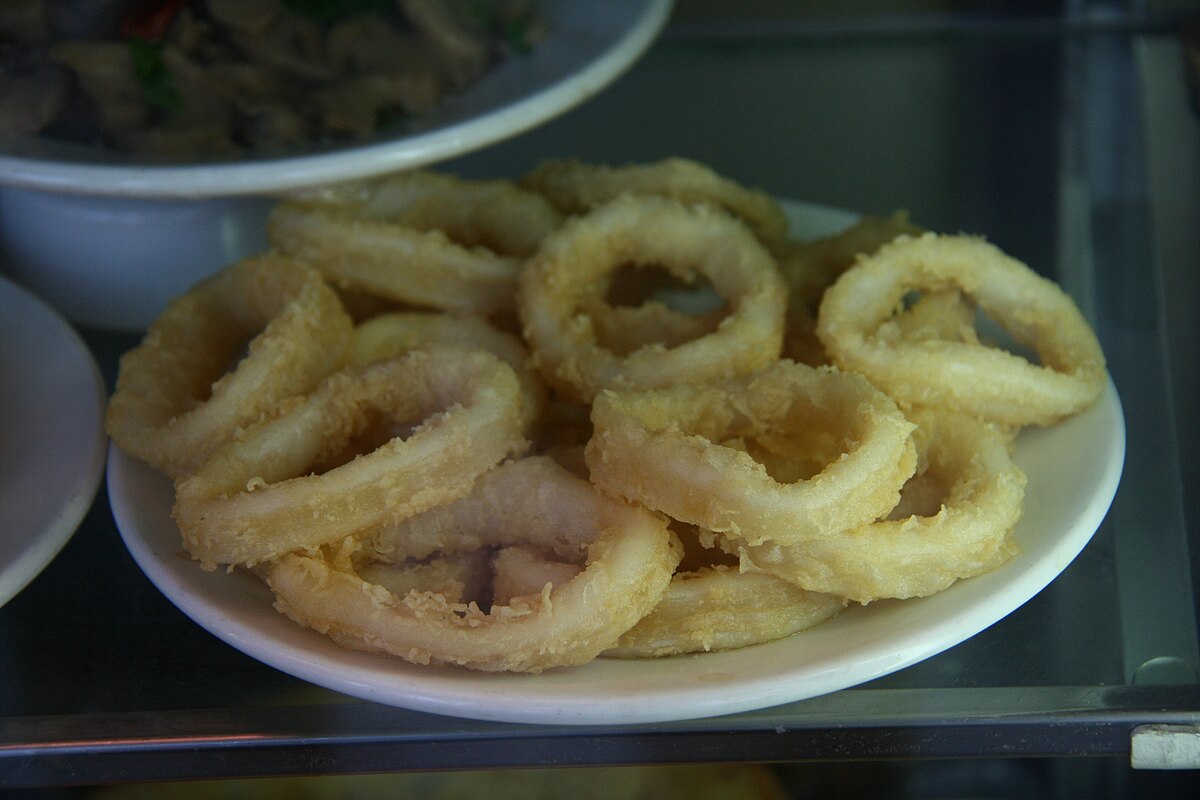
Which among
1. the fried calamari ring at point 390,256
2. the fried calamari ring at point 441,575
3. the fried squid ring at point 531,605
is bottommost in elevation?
the fried calamari ring at point 441,575

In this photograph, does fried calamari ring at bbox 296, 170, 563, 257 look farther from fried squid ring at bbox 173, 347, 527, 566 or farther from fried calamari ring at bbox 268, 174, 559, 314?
fried squid ring at bbox 173, 347, 527, 566

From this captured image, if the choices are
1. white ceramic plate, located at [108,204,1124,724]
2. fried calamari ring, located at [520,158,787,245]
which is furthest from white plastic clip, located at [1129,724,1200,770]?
fried calamari ring, located at [520,158,787,245]

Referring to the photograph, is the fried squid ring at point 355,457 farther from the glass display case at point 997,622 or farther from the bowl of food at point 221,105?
the bowl of food at point 221,105

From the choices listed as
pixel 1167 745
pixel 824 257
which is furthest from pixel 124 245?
pixel 1167 745

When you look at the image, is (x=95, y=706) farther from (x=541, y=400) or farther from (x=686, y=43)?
(x=686, y=43)

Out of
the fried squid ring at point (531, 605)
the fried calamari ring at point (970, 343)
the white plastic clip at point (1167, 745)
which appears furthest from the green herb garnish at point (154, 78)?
the white plastic clip at point (1167, 745)

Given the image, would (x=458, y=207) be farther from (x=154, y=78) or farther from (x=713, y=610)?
(x=713, y=610)
